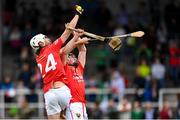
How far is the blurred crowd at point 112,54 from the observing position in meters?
23.5

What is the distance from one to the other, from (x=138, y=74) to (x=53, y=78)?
10.1m

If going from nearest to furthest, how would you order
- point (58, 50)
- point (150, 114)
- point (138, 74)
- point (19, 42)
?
point (58, 50)
point (150, 114)
point (138, 74)
point (19, 42)

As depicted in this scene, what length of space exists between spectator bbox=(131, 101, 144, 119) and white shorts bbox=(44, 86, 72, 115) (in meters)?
7.55

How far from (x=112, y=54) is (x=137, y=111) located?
4493 millimetres

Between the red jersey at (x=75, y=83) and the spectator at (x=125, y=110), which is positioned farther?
the spectator at (x=125, y=110)

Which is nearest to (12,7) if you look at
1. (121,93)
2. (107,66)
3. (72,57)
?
(107,66)

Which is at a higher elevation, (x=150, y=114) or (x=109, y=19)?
(x=109, y=19)

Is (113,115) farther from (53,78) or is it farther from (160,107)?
(53,78)

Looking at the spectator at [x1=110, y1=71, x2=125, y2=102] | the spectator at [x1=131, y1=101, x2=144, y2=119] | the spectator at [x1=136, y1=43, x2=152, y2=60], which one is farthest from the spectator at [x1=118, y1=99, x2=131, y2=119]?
the spectator at [x1=136, y1=43, x2=152, y2=60]

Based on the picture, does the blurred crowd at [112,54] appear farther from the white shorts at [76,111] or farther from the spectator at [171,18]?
the white shorts at [76,111]

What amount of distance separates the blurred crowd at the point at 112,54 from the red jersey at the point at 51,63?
7.69 metres

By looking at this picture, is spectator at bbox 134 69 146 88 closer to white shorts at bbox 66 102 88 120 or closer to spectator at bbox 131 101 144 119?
spectator at bbox 131 101 144 119

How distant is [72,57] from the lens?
1575 centimetres

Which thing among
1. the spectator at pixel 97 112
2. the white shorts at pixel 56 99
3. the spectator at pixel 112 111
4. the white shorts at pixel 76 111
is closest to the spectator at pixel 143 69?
the spectator at pixel 112 111
